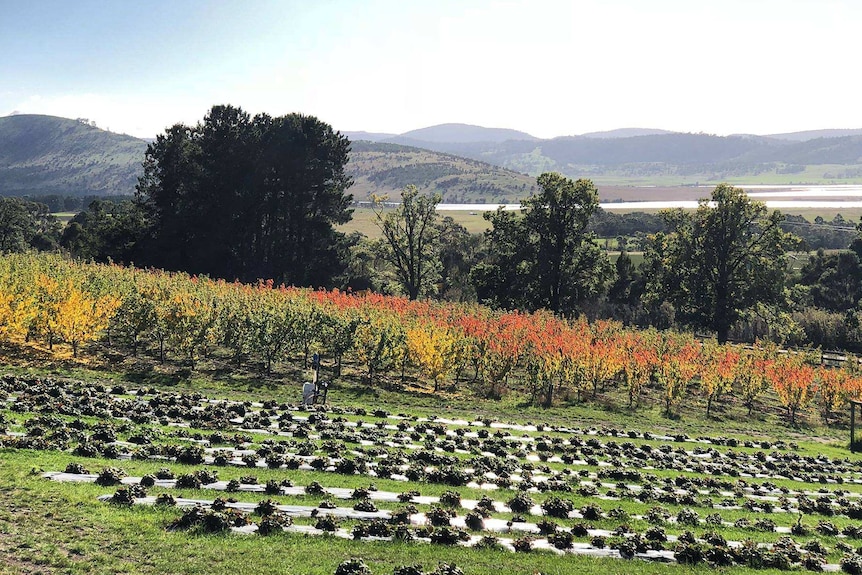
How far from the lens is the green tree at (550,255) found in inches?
2714

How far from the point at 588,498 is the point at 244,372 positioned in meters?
23.6

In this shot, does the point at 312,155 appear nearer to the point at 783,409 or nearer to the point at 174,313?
the point at 174,313

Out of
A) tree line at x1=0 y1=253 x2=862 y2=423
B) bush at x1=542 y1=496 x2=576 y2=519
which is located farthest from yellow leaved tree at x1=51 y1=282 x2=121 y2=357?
bush at x1=542 y1=496 x2=576 y2=519

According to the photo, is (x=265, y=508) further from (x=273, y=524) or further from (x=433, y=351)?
(x=433, y=351)

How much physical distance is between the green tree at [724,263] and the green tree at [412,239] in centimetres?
2764

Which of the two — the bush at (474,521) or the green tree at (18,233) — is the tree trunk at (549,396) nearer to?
the bush at (474,521)

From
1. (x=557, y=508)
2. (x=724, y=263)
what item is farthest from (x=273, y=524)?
(x=724, y=263)

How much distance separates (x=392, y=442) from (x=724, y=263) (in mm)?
56039

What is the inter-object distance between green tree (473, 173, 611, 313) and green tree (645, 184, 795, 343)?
30.0 feet

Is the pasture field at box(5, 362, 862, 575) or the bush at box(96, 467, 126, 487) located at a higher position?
the bush at box(96, 467, 126, 487)

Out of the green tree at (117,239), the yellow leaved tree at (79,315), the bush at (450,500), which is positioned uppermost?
the green tree at (117,239)

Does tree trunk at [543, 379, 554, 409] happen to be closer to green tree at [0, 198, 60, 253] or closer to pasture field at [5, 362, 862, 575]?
pasture field at [5, 362, 862, 575]

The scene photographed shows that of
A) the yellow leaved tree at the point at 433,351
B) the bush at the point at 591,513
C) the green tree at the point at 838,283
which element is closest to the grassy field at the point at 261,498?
the bush at the point at 591,513

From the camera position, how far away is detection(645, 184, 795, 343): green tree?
65.3 metres
